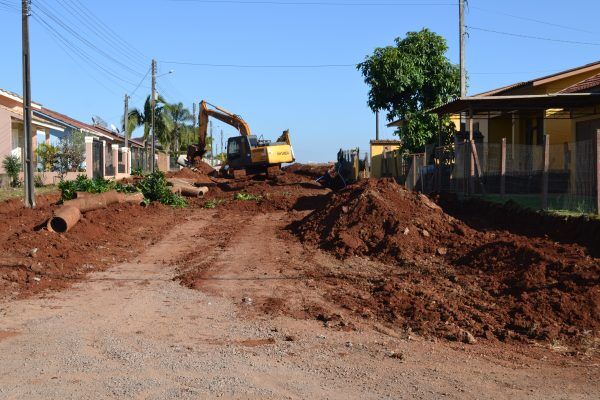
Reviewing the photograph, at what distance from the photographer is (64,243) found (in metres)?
13.7

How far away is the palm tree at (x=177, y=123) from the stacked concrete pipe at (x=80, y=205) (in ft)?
138

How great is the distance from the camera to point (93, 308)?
9.44 metres

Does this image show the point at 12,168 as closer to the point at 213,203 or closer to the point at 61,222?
the point at 213,203

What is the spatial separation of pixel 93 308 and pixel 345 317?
137 inches

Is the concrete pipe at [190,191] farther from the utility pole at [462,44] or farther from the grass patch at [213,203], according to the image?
the utility pole at [462,44]

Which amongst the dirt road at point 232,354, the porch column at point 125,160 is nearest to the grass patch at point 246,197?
the dirt road at point 232,354

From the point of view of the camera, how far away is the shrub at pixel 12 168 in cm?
2928

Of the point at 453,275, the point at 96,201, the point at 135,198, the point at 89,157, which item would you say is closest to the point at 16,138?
the point at 89,157

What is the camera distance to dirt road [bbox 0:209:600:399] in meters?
6.14

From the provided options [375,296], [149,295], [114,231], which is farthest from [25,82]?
[375,296]

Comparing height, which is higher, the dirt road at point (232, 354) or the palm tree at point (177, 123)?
the palm tree at point (177, 123)

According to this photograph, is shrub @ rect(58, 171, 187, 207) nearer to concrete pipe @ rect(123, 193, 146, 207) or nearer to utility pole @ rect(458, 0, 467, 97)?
concrete pipe @ rect(123, 193, 146, 207)

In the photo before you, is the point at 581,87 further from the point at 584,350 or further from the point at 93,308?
the point at 93,308

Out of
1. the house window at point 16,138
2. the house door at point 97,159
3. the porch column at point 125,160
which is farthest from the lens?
the porch column at point 125,160
